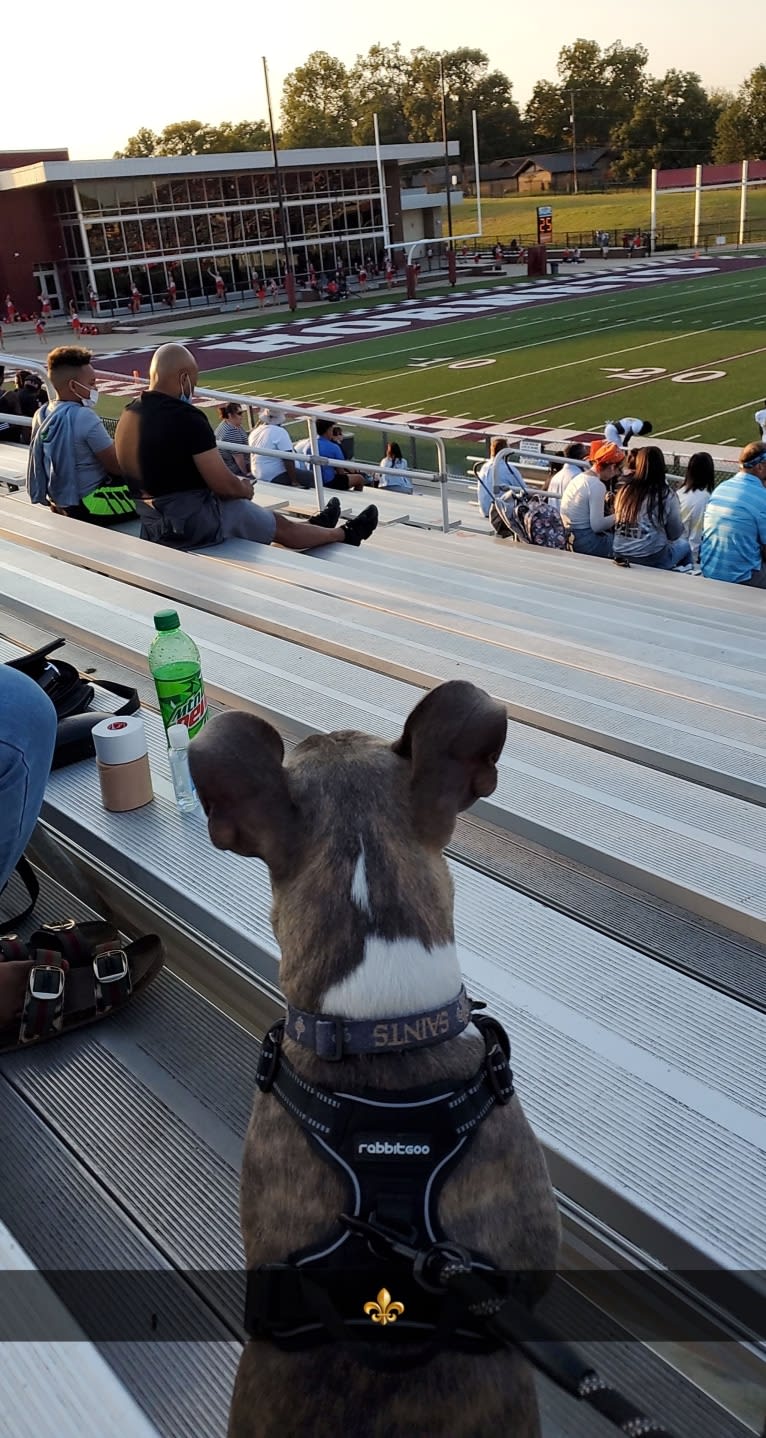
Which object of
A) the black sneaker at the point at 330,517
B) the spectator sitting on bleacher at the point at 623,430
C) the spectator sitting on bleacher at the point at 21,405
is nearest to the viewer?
the black sneaker at the point at 330,517

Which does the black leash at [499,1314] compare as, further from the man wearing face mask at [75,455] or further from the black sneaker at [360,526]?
the man wearing face mask at [75,455]

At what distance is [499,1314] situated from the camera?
51.7 inches

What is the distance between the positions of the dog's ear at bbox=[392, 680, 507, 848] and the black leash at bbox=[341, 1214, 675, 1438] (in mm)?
489

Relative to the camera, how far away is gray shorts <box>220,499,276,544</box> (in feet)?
21.7

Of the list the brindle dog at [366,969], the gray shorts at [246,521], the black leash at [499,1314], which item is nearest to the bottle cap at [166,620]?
the brindle dog at [366,969]

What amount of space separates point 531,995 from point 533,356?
31578mm

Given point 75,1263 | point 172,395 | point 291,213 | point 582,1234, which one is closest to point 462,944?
point 582,1234

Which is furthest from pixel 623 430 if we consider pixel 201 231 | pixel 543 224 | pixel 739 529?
pixel 543 224

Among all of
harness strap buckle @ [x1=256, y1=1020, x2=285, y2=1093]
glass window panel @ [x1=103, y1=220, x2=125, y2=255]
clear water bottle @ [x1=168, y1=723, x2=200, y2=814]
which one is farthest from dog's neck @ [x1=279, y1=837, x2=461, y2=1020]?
glass window panel @ [x1=103, y1=220, x2=125, y2=255]

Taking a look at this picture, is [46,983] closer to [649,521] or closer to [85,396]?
[85,396]

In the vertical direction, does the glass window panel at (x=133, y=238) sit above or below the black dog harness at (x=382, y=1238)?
above

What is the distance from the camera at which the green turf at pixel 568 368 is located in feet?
78.9

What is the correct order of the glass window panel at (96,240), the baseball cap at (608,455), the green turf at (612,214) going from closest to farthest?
the baseball cap at (608,455), the glass window panel at (96,240), the green turf at (612,214)

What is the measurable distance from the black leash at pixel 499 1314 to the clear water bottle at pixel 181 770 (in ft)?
5.96
